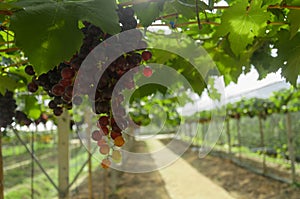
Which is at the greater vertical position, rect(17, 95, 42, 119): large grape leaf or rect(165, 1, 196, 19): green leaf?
rect(165, 1, 196, 19): green leaf

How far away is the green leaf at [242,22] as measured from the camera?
4.60 ft

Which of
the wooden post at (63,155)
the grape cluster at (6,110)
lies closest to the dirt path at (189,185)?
the wooden post at (63,155)

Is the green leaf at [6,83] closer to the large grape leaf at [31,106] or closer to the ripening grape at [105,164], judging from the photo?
the large grape leaf at [31,106]

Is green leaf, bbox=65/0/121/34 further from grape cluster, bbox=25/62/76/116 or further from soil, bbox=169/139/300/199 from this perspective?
soil, bbox=169/139/300/199

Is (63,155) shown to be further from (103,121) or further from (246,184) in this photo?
(246,184)

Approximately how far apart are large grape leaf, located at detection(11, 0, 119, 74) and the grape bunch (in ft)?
0.54

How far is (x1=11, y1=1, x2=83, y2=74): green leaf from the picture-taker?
0.91 metres

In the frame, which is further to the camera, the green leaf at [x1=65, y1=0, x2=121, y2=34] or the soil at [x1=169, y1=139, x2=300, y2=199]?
the soil at [x1=169, y1=139, x2=300, y2=199]

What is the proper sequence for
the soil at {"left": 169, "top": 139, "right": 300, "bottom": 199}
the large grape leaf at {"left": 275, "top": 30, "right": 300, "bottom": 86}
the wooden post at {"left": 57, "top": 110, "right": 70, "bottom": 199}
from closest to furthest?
1. the large grape leaf at {"left": 275, "top": 30, "right": 300, "bottom": 86}
2. the wooden post at {"left": 57, "top": 110, "right": 70, "bottom": 199}
3. the soil at {"left": 169, "top": 139, "right": 300, "bottom": 199}

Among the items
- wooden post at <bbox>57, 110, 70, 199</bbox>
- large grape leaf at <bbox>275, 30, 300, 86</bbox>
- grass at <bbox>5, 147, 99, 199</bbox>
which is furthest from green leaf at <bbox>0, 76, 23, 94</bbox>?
grass at <bbox>5, 147, 99, 199</bbox>

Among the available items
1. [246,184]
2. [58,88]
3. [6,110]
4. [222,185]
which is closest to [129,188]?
[222,185]

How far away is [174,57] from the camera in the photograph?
2.21 metres

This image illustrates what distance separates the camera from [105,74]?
1.15 meters

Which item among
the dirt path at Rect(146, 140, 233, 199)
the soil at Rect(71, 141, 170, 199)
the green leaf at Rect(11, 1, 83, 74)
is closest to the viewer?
the green leaf at Rect(11, 1, 83, 74)
